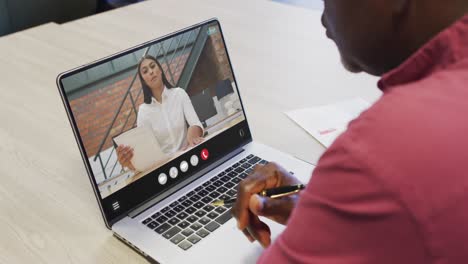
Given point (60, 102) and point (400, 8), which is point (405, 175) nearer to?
point (400, 8)

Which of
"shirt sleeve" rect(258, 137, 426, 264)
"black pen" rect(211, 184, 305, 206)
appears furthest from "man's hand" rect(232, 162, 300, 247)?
"shirt sleeve" rect(258, 137, 426, 264)

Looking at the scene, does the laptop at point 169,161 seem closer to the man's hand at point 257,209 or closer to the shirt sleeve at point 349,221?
the man's hand at point 257,209

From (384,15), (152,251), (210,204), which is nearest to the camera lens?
(384,15)

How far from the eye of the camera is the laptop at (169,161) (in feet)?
2.86

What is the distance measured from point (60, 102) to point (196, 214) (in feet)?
1.91

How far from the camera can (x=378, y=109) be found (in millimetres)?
507

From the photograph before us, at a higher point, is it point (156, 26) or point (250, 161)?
point (156, 26)

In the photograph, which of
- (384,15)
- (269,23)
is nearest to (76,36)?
(269,23)

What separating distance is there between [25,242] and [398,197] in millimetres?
670

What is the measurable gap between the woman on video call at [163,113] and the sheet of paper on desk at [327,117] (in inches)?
12.4

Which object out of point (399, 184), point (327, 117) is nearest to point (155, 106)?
point (327, 117)

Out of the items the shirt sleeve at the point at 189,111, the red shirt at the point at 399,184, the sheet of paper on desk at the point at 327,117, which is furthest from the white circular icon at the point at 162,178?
the red shirt at the point at 399,184

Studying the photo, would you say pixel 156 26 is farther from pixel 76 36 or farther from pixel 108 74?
pixel 108 74

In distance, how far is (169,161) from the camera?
994 millimetres
